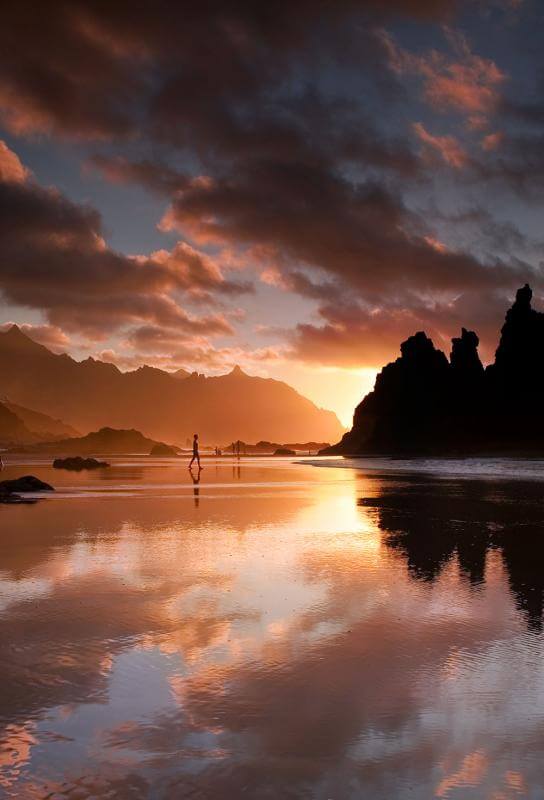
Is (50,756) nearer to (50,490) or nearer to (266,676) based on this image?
(266,676)

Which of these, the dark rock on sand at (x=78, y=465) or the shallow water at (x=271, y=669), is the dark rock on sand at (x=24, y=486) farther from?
the dark rock on sand at (x=78, y=465)

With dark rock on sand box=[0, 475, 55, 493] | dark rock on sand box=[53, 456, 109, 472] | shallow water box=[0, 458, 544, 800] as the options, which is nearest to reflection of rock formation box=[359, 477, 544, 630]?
shallow water box=[0, 458, 544, 800]

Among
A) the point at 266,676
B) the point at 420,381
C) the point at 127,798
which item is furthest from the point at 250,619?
the point at 420,381

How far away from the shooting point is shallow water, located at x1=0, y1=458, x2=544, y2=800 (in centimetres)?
402

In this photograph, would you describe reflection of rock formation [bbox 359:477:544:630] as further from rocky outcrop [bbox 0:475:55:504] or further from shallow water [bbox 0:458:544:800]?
rocky outcrop [bbox 0:475:55:504]

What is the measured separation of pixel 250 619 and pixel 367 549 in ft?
19.3

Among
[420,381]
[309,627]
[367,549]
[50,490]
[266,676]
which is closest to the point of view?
[266,676]

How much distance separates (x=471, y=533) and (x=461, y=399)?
145m

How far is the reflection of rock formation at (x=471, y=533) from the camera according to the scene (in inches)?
402

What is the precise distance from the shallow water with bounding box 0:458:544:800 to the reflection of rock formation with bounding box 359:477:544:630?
0.31 ft

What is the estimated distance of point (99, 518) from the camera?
18.4 m

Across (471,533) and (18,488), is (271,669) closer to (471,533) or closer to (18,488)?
(471,533)

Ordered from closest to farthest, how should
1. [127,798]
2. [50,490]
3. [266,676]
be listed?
[127,798] → [266,676] → [50,490]

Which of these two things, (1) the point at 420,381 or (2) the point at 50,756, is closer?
(2) the point at 50,756
